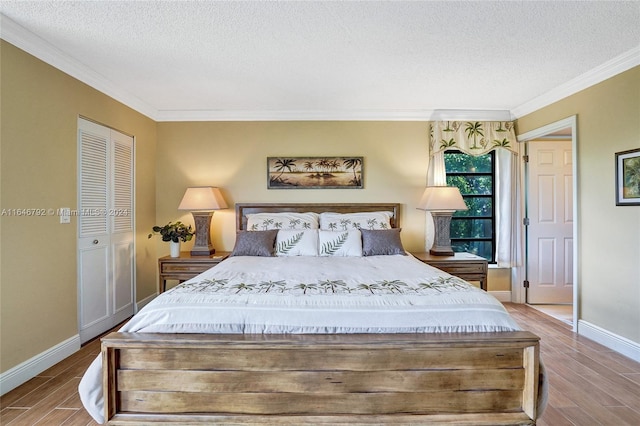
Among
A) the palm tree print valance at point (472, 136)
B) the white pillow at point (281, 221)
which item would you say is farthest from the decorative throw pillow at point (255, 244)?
the palm tree print valance at point (472, 136)

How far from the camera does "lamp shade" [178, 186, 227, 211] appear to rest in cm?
372

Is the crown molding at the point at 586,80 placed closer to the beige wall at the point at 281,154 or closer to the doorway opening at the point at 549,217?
the doorway opening at the point at 549,217

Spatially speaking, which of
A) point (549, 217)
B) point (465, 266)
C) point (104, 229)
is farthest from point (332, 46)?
point (549, 217)

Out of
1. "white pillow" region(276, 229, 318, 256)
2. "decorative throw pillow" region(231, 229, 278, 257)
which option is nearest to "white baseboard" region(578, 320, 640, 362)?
"white pillow" region(276, 229, 318, 256)

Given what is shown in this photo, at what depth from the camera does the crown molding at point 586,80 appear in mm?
2623

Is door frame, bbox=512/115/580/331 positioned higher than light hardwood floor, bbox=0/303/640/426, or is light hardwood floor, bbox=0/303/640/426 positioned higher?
door frame, bbox=512/115/580/331

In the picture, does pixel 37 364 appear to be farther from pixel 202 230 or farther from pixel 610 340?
pixel 610 340

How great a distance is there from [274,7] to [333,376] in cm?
218

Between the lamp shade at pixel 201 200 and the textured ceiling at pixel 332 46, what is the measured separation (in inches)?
40.8

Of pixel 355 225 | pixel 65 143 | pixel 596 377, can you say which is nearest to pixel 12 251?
pixel 65 143

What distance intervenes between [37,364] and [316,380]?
223cm

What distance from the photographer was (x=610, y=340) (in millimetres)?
2855

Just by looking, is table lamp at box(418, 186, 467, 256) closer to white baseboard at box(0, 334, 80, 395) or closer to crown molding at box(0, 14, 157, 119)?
crown molding at box(0, 14, 157, 119)

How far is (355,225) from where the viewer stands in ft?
12.0
